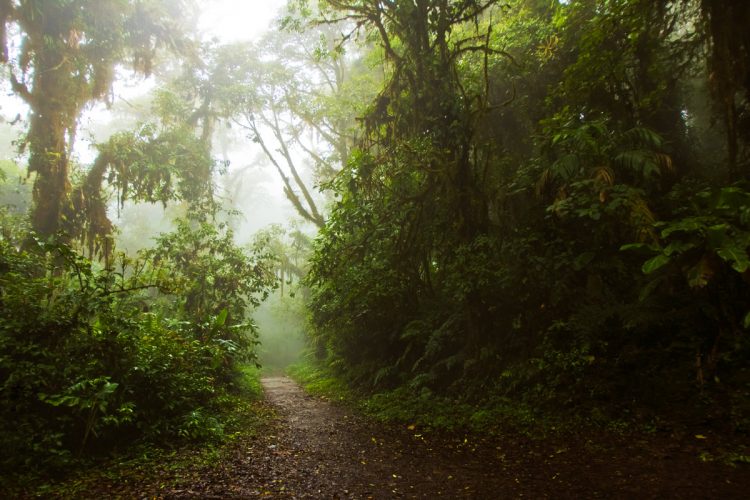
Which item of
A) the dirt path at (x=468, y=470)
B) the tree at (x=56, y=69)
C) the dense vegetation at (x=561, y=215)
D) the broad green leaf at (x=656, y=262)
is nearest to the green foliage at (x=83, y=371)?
the dirt path at (x=468, y=470)

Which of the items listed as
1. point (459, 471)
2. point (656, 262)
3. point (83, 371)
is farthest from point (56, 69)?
point (656, 262)

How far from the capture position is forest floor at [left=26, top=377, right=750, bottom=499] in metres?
3.67

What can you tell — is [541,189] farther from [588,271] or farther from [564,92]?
[564,92]

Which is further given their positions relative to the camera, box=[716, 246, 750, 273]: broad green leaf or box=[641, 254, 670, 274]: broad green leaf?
box=[641, 254, 670, 274]: broad green leaf

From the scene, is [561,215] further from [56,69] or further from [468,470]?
[56,69]

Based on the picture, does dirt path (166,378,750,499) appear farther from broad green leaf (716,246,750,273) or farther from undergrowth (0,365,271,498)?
broad green leaf (716,246,750,273)

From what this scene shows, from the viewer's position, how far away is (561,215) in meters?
6.14

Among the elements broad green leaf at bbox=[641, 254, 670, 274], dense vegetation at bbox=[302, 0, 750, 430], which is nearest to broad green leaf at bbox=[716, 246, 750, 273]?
dense vegetation at bbox=[302, 0, 750, 430]

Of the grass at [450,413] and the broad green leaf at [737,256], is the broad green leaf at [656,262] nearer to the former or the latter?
the broad green leaf at [737,256]

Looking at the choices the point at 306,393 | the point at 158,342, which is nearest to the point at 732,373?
the point at 158,342

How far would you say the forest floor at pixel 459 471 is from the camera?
367 centimetres

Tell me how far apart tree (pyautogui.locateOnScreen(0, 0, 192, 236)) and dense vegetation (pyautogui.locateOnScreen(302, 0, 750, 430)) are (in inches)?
358

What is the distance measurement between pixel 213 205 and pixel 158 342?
11706 millimetres

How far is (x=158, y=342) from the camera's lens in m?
6.71
